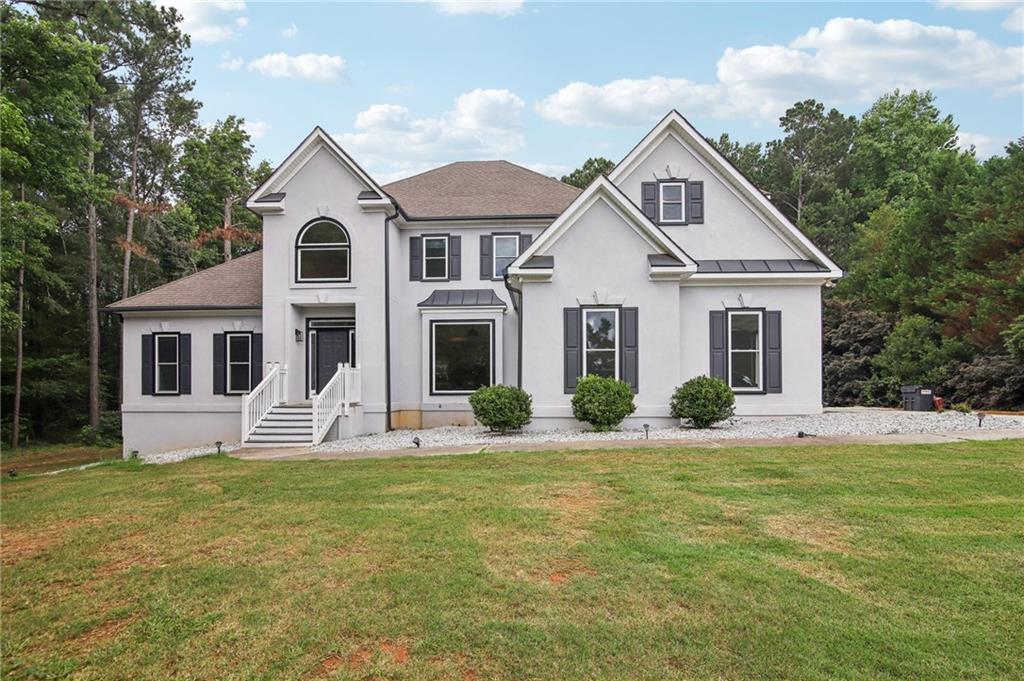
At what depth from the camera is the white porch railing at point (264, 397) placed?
14.0 meters

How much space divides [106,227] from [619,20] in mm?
26699

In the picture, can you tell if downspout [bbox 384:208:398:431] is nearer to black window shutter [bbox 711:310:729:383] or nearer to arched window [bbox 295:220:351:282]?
arched window [bbox 295:220:351:282]

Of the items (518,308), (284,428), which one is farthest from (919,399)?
(284,428)

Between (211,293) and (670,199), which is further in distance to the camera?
(211,293)

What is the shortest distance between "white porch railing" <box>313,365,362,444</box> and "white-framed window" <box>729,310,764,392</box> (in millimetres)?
9255

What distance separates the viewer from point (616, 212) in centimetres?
1399

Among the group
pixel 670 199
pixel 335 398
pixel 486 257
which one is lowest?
pixel 335 398

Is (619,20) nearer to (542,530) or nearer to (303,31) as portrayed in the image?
(303,31)

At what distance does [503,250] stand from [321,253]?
5.04m

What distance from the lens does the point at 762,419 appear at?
14516mm

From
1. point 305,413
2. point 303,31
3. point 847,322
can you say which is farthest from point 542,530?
point 847,322

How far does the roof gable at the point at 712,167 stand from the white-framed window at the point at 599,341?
3.87 meters

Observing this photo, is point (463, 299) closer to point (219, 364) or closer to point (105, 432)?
point (219, 364)

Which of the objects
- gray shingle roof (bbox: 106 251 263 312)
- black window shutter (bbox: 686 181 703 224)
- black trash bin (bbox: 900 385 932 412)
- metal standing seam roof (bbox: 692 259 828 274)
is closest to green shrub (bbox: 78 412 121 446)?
gray shingle roof (bbox: 106 251 263 312)
